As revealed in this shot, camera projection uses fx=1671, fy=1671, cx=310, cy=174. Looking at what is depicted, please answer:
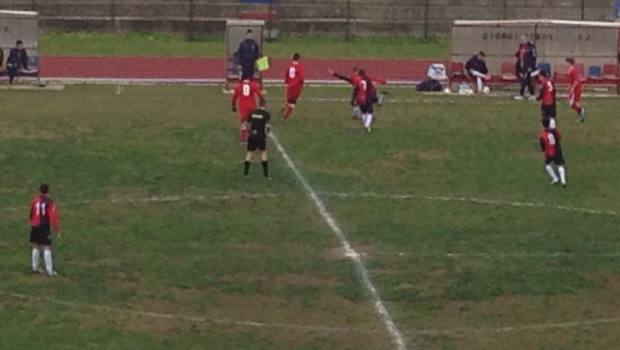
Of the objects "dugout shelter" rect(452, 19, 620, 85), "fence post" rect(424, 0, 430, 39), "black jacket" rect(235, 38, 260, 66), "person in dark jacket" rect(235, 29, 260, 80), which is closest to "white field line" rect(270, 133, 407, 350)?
"person in dark jacket" rect(235, 29, 260, 80)

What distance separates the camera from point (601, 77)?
176 feet

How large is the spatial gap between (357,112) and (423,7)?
101ft

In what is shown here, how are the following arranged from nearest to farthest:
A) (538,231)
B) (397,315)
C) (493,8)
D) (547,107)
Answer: (397,315)
(538,231)
(547,107)
(493,8)

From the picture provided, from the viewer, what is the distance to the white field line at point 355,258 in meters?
20.8

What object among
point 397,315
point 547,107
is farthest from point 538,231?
point 547,107

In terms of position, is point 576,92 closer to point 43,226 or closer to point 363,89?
point 363,89

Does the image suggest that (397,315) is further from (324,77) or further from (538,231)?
(324,77)

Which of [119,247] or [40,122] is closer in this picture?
[119,247]

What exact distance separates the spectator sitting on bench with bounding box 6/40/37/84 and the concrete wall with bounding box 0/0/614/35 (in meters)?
17.8

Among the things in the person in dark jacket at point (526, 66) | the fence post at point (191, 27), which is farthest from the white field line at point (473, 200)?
the fence post at point (191, 27)

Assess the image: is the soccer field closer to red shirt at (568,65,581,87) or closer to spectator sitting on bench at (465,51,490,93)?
red shirt at (568,65,581,87)

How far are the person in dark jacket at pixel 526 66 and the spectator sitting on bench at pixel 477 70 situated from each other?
1.42 metres

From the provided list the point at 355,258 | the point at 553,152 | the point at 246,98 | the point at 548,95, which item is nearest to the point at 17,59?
the point at 246,98

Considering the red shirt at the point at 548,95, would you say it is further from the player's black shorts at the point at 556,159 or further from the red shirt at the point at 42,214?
the red shirt at the point at 42,214
